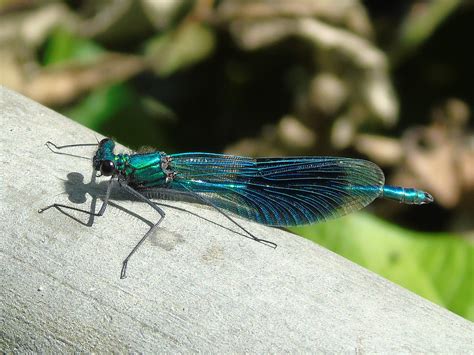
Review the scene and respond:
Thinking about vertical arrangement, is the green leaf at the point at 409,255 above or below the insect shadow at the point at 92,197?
below

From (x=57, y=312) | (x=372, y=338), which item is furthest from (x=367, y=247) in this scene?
(x=57, y=312)

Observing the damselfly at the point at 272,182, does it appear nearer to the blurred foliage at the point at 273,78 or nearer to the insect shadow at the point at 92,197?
the insect shadow at the point at 92,197

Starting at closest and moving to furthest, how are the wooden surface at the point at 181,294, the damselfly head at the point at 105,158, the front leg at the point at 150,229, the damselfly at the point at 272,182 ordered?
the wooden surface at the point at 181,294 < the front leg at the point at 150,229 < the damselfly head at the point at 105,158 < the damselfly at the point at 272,182

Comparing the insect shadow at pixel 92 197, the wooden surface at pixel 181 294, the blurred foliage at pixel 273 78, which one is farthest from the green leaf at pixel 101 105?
the wooden surface at pixel 181 294

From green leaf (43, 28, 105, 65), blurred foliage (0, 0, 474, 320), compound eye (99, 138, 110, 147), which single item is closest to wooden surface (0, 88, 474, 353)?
compound eye (99, 138, 110, 147)

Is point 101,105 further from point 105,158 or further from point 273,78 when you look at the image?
point 105,158

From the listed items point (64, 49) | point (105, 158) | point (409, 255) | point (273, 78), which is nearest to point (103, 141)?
point (105, 158)

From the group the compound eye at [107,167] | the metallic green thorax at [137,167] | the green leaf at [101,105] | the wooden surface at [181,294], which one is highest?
the wooden surface at [181,294]

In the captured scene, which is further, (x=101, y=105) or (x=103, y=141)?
(x=101, y=105)
